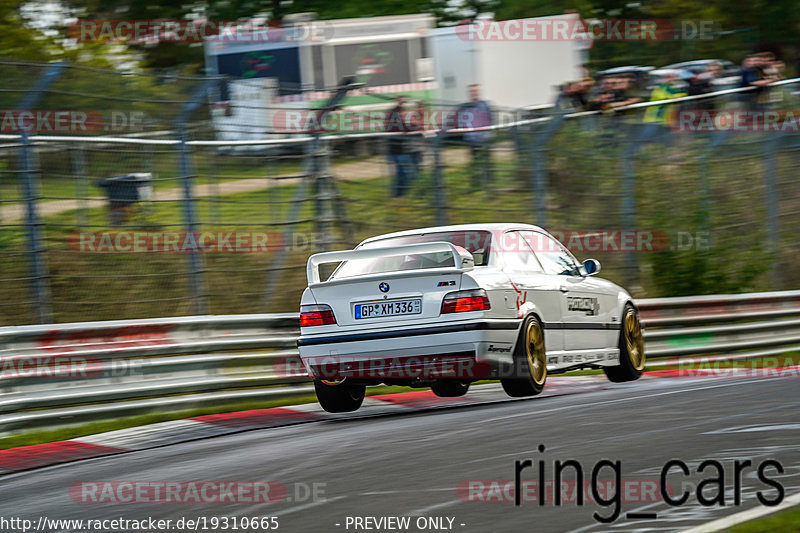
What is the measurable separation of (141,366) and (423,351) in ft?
9.19

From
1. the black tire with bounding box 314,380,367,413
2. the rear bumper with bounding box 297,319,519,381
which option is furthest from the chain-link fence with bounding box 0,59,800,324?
the rear bumper with bounding box 297,319,519,381

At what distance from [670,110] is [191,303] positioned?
951 centimetres

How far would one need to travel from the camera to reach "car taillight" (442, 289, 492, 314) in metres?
8.98

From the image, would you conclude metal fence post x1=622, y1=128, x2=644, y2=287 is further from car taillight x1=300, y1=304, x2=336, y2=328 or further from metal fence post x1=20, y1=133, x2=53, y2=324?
metal fence post x1=20, y1=133, x2=53, y2=324

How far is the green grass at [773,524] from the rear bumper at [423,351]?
399 centimetres

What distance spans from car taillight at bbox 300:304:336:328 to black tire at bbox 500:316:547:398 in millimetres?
1425

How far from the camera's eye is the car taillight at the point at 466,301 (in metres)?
8.98

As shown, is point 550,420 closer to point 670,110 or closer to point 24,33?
point 670,110

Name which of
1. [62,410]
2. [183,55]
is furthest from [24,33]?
[62,410]

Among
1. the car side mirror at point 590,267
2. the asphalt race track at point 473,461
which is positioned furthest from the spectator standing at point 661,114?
the asphalt race track at point 473,461

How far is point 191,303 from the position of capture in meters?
11.4

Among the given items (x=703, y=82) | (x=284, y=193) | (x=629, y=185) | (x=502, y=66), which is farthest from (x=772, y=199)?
(x=284, y=193)

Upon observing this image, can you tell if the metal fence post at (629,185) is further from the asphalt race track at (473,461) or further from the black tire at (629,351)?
the asphalt race track at (473,461)

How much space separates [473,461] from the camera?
673cm
